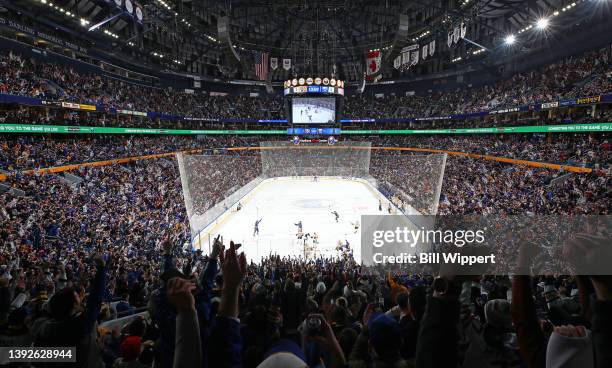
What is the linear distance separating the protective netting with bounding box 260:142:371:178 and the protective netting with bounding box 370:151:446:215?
2913 millimetres

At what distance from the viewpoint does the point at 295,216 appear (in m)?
29.5

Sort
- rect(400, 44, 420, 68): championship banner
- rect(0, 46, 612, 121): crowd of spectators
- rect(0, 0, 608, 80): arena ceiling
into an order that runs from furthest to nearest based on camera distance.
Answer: rect(400, 44, 420, 68): championship banner < rect(0, 0, 608, 80): arena ceiling < rect(0, 46, 612, 121): crowd of spectators

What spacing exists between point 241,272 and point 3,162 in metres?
24.1

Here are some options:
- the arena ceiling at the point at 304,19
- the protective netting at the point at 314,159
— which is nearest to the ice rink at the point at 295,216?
the protective netting at the point at 314,159

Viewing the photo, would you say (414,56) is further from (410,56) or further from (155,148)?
(155,148)

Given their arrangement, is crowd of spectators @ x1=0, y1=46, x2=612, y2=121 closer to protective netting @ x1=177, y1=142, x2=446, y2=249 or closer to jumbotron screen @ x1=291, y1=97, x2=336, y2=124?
protective netting @ x1=177, y1=142, x2=446, y2=249

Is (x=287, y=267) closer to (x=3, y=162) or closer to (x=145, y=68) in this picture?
(x=3, y=162)

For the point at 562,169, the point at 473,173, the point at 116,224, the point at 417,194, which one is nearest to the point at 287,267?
the point at 116,224

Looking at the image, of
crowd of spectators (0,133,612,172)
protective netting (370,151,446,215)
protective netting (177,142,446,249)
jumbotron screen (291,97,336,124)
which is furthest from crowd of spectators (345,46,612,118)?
jumbotron screen (291,97,336,124)

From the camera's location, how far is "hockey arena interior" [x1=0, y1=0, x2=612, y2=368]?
2029 millimetres

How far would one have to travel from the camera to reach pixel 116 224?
16.8 metres

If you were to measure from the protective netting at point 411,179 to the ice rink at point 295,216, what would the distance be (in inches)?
71.6

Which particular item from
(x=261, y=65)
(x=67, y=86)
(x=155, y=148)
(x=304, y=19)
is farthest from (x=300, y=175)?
(x=67, y=86)

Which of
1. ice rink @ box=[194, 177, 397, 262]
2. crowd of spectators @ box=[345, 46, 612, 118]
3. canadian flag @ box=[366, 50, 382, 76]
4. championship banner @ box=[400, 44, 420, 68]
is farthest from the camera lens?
canadian flag @ box=[366, 50, 382, 76]
